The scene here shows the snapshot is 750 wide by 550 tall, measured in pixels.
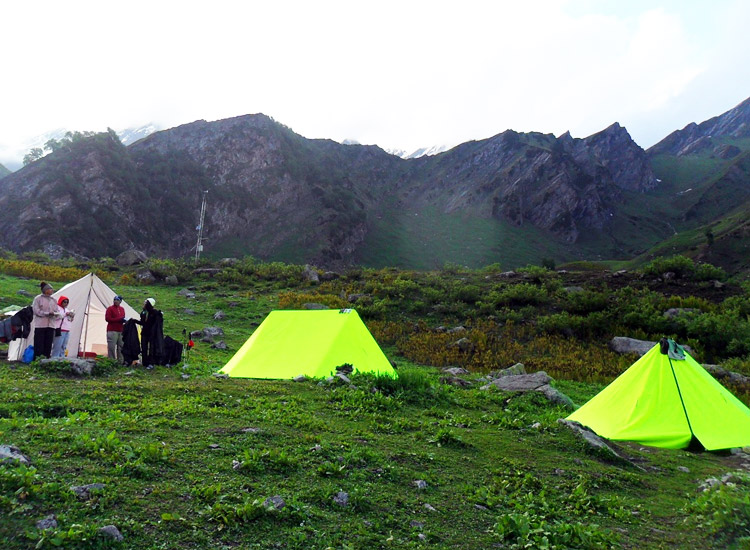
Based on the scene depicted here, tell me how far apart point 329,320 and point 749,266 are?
61.3 m

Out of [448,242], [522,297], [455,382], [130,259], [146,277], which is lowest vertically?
[455,382]

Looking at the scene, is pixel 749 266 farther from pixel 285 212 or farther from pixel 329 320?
pixel 285 212

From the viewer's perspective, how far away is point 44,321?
10883 mm

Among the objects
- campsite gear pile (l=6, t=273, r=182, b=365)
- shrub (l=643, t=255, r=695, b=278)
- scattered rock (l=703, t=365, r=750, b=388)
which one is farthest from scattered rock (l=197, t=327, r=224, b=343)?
shrub (l=643, t=255, r=695, b=278)

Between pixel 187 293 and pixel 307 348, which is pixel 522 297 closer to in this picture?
pixel 307 348

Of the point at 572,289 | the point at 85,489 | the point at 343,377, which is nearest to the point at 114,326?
the point at 343,377

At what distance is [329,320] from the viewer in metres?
12.3

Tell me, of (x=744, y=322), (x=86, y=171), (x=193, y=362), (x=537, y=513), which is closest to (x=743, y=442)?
(x=537, y=513)

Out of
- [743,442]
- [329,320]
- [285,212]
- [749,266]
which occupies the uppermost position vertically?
[285,212]

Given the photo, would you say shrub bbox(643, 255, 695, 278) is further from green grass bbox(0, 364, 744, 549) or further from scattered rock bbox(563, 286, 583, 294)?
green grass bbox(0, 364, 744, 549)

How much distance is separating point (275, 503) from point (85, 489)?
1.49m

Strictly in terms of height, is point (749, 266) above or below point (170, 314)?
above

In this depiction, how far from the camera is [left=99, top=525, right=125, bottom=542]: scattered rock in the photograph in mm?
3334

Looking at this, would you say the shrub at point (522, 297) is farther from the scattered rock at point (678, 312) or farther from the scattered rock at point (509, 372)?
the scattered rock at point (509, 372)
